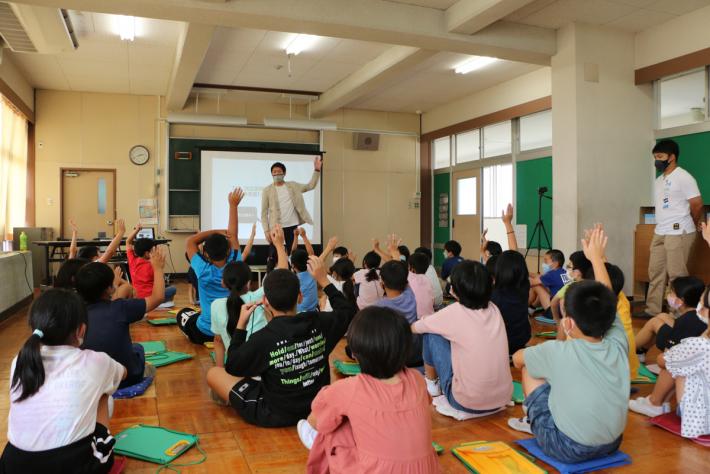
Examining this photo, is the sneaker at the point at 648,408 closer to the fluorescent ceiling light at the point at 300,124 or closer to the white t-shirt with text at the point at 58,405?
the white t-shirt with text at the point at 58,405

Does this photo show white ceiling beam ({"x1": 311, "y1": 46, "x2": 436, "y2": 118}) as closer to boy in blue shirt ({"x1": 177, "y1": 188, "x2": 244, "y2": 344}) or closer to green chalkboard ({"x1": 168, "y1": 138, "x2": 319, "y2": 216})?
green chalkboard ({"x1": 168, "y1": 138, "x2": 319, "y2": 216})

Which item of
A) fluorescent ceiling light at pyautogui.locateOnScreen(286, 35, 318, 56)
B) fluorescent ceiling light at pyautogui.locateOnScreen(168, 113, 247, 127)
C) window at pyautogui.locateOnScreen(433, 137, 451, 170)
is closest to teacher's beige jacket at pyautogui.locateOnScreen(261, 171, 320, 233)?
fluorescent ceiling light at pyautogui.locateOnScreen(286, 35, 318, 56)

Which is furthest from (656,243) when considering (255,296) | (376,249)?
(255,296)

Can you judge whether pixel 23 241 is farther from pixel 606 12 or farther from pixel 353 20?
pixel 606 12

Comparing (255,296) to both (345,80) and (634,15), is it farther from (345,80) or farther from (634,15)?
(345,80)

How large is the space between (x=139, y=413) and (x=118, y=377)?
2.99 ft

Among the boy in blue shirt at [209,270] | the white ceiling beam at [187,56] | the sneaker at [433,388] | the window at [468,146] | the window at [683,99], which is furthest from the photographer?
the window at [468,146]

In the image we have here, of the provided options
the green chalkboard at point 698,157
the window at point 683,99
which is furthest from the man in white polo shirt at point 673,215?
the window at point 683,99

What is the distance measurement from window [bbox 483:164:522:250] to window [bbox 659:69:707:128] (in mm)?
2457

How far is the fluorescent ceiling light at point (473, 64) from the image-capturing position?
6816 mm

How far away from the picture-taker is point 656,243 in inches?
198

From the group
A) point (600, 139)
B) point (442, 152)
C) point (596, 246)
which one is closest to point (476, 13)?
point (600, 139)

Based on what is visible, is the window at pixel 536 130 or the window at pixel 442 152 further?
the window at pixel 442 152

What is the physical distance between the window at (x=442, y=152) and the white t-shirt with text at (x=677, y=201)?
503 cm
